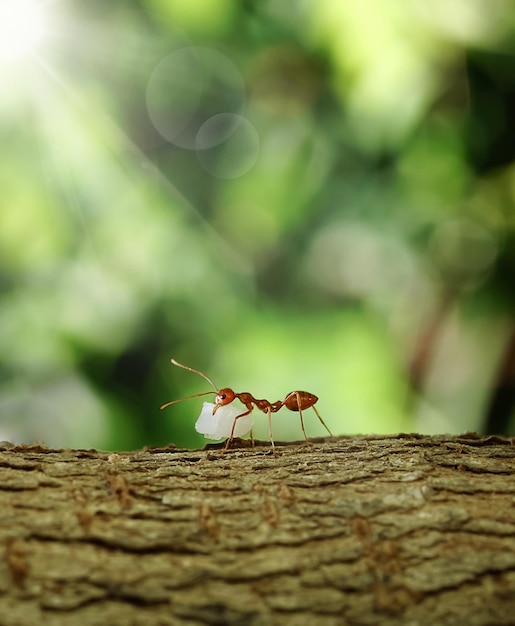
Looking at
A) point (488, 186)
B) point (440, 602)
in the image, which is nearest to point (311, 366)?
point (488, 186)

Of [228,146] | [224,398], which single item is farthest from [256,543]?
[228,146]

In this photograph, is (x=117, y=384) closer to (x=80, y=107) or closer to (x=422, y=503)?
(x=80, y=107)

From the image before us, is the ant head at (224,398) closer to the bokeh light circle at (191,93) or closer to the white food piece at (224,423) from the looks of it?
the white food piece at (224,423)

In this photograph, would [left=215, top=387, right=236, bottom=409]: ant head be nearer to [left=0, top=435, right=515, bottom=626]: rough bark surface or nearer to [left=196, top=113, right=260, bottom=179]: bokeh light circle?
[left=0, top=435, right=515, bottom=626]: rough bark surface

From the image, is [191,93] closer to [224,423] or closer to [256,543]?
[224,423]

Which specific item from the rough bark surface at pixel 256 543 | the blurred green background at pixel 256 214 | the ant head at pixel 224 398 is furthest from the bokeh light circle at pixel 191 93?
the rough bark surface at pixel 256 543
